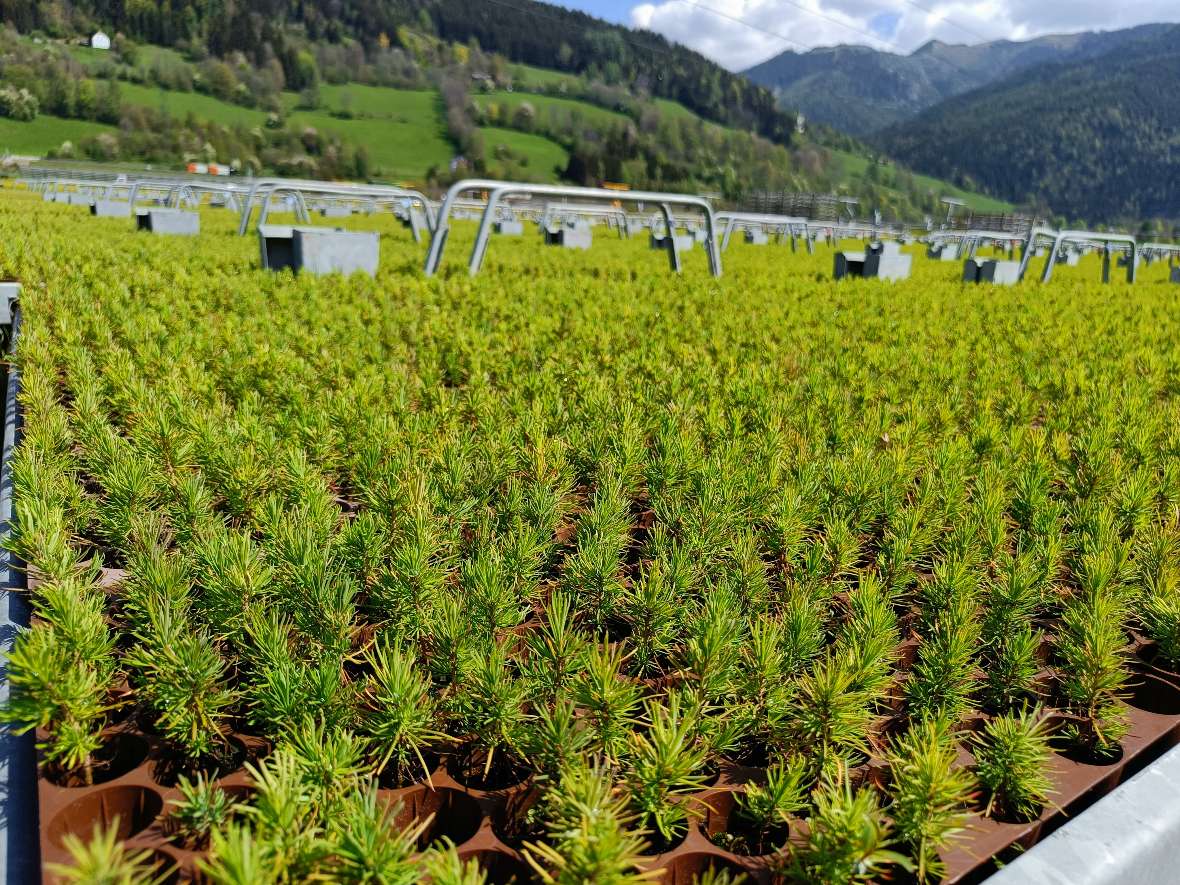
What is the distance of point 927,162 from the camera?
186m

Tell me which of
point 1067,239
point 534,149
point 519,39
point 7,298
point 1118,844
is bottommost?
point 1118,844

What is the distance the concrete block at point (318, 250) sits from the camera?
325 inches

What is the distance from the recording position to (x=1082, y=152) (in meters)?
175

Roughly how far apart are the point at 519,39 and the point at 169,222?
163687 mm

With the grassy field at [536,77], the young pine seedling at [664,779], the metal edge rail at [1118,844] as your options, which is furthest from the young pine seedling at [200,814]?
the grassy field at [536,77]

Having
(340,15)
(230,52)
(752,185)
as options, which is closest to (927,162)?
(752,185)

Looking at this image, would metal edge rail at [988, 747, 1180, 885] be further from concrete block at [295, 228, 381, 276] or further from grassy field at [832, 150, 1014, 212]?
grassy field at [832, 150, 1014, 212]

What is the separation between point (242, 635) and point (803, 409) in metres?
2.72

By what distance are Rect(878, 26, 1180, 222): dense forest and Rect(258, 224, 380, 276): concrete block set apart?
598 feet

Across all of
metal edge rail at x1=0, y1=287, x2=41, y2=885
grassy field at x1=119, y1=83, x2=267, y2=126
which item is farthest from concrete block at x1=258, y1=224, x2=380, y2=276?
grassy field at x1=119, y1=83, x2=267, y2=126

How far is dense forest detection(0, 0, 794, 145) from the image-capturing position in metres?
119

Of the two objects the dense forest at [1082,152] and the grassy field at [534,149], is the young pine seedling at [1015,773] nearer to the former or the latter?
the grassy field at [534,149]

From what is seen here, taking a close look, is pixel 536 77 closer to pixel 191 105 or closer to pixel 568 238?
pixel 191 105

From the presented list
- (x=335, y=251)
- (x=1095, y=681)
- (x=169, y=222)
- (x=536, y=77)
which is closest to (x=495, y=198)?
(x=335, y=251)
